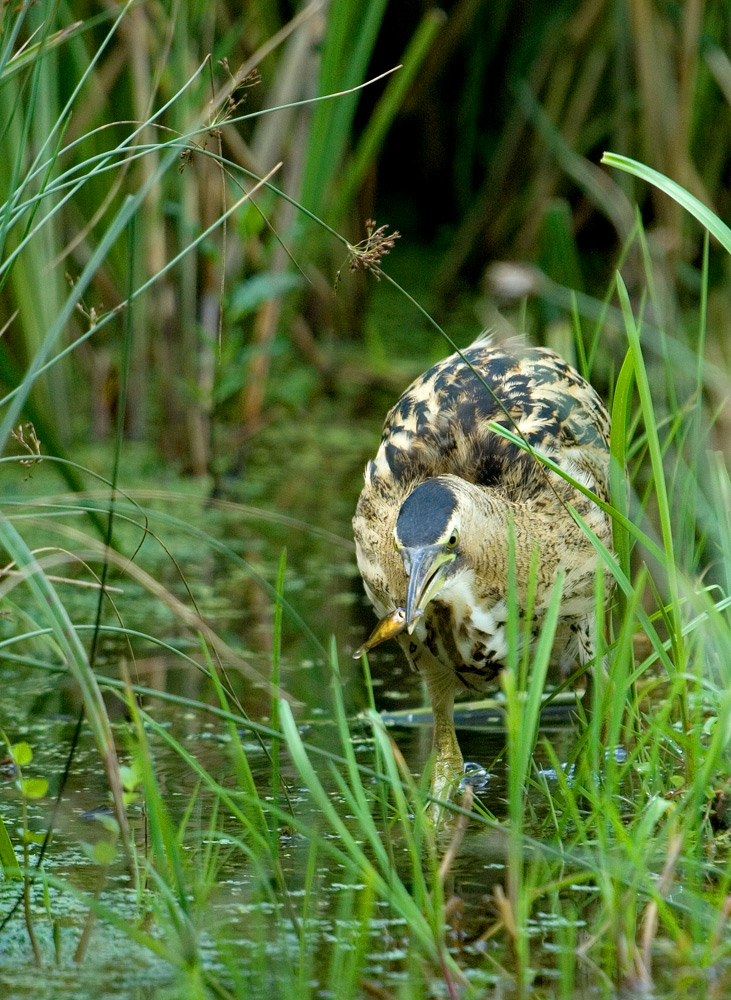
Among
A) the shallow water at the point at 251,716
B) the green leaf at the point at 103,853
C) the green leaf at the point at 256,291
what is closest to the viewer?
the green leaf at the point at 103,853

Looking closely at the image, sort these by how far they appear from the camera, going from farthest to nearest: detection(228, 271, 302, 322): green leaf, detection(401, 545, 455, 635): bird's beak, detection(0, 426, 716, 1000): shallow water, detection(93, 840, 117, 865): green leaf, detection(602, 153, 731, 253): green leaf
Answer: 1. detection(228, 271, 302, 322): green leaf
2. detection(401, 545, 455, 635): bird's beak
3. detection(602, 153, 731, 253): green leaf
4. detection(0, 426, 716, 1000): shallow water
5. detection(93, 840, 117, 865): green leaf

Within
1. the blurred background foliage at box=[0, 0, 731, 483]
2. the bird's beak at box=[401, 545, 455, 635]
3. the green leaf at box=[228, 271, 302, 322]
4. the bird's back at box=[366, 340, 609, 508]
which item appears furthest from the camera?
the green leaf at box=[228, 271, 302, 322]

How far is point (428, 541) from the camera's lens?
106 inches

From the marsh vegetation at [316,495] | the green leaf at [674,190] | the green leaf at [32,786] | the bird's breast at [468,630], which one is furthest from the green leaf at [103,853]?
the green leaf at [674,190]

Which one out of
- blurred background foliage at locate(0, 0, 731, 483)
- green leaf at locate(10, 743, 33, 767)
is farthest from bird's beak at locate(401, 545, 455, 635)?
green leaf at locate(10, 743, 33, 767)

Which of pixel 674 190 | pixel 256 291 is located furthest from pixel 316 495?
pixel 674 190

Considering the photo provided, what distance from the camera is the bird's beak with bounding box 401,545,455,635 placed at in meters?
2.61

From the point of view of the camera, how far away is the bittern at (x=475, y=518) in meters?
2.79

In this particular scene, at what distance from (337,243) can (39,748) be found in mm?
3612

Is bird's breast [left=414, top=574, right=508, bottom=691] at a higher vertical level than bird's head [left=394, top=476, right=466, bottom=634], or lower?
lower

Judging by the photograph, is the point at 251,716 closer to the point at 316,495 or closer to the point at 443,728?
the point at 443,728

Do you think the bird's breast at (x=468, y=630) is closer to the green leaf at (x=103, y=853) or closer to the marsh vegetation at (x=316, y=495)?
the marsh vegetation at (x=316, y=495)

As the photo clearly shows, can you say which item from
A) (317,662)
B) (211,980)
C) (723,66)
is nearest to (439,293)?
(723,66)

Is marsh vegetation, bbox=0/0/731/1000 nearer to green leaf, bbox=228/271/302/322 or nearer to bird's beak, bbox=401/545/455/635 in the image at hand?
green leaf, bbox=228/271/302/322
